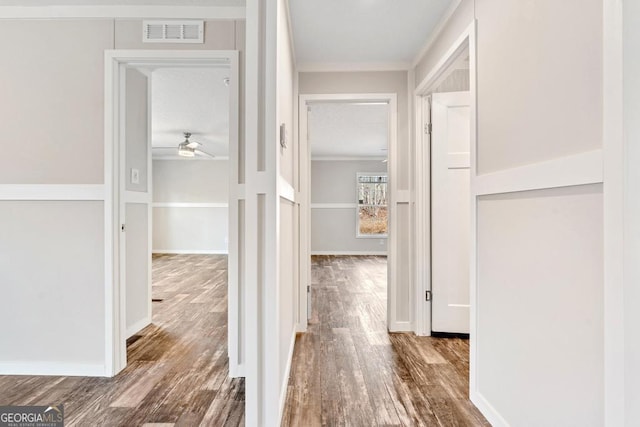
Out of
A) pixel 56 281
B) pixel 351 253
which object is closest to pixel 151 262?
pixel 56 281

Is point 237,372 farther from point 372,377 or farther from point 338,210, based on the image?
point 338,210

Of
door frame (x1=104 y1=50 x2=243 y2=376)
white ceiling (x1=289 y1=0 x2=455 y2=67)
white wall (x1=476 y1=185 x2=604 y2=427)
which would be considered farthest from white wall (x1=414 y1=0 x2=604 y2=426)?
door frame (x1=104 y1=50 x2=243 y2=376)

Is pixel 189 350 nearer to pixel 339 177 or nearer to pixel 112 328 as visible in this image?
pixel 112 328

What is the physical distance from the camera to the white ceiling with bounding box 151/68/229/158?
3.31 metres

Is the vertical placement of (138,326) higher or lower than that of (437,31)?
lower

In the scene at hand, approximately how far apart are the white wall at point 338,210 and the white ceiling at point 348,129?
15.8 inches

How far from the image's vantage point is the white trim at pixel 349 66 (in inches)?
112

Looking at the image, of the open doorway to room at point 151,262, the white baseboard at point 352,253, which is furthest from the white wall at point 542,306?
the white baseboard at point 352,253

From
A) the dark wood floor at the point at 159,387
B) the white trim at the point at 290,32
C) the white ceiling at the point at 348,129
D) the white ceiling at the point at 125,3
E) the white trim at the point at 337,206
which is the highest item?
the white ceiling at the point at 348,129

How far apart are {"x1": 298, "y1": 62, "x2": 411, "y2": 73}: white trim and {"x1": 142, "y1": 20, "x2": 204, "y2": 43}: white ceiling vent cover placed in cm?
94

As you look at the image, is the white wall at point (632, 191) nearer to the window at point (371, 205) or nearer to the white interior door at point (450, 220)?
the white interior door at point (450, 220)

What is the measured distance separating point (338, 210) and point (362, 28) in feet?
19.4

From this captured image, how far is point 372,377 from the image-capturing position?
6.77ft

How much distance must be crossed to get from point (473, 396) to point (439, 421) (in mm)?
273
